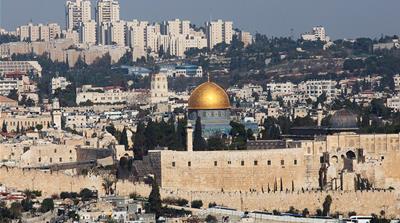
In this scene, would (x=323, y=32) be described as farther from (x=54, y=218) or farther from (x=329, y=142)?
(x=54, y=218)

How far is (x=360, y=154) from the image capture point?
165 feet

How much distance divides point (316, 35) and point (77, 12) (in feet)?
75.9

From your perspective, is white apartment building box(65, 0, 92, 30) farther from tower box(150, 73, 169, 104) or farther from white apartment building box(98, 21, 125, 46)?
tower box(150, 73, 169, 104)

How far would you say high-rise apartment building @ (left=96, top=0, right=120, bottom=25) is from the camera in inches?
6171

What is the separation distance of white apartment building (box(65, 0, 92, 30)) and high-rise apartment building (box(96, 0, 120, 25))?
151 cm

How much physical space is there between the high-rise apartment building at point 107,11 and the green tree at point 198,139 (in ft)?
342

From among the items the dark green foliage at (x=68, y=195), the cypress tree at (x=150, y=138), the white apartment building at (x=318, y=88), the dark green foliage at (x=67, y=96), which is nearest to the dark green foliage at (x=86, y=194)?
the dark green foliage at (x=68, y=195)

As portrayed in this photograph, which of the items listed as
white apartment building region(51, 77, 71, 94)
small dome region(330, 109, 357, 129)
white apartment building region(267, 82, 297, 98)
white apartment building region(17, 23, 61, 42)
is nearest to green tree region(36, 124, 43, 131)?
small dome region(330, 109, 357, 129)

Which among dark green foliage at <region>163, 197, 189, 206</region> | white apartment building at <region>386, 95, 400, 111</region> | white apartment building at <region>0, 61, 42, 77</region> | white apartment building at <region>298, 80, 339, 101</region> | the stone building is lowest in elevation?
dark green foliage at <region>163, 197, 189, 206</region>

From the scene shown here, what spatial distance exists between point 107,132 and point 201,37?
8593 cm

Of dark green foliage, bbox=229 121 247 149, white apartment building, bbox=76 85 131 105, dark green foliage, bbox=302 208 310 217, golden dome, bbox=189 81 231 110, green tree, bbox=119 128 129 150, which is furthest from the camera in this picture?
white apartment building, bbox=76 85 131 105

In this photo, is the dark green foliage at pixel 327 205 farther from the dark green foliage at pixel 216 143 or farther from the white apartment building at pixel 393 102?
the white apartment building at pixel 393 102

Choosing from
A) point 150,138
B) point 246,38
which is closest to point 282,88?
point 246,38

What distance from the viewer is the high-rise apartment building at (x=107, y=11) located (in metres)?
157
